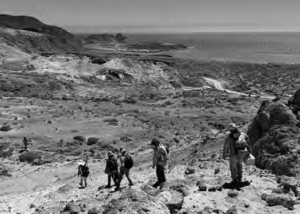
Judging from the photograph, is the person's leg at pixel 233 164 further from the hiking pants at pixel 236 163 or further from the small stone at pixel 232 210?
the small stone at pixel 232 210

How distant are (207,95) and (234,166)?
6387 centimetres

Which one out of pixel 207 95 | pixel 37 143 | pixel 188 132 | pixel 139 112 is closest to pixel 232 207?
pixel 37 143

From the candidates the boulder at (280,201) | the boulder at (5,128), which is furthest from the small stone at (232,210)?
the boulder at (5,128)

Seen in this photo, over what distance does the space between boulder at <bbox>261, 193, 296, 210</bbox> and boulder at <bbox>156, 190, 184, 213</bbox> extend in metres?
2.14

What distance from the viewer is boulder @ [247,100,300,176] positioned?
1195 cm

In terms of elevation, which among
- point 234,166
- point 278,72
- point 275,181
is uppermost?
point 234,166

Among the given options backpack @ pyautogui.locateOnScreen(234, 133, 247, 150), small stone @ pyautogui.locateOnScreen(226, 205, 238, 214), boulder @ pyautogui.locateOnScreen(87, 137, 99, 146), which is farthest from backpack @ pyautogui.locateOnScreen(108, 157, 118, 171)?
boulder @ pyautogui.locateOnScreen(87, 137, 99, 146)

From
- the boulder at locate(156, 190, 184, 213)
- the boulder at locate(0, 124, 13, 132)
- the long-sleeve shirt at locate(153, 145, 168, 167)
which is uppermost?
the long-sleeve shirt at locate(153, 145, 168, 167)

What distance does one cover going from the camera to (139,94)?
245ft

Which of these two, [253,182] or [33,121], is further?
[33,121]

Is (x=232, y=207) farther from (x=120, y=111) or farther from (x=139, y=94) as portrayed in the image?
(x=139, y=94)

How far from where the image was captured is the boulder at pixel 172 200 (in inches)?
342

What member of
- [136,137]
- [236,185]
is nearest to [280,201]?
[236,185]

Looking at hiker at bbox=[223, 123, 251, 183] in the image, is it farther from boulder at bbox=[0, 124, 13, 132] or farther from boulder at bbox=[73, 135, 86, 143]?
boulder at bbox=[0, 124, 13, 132]
